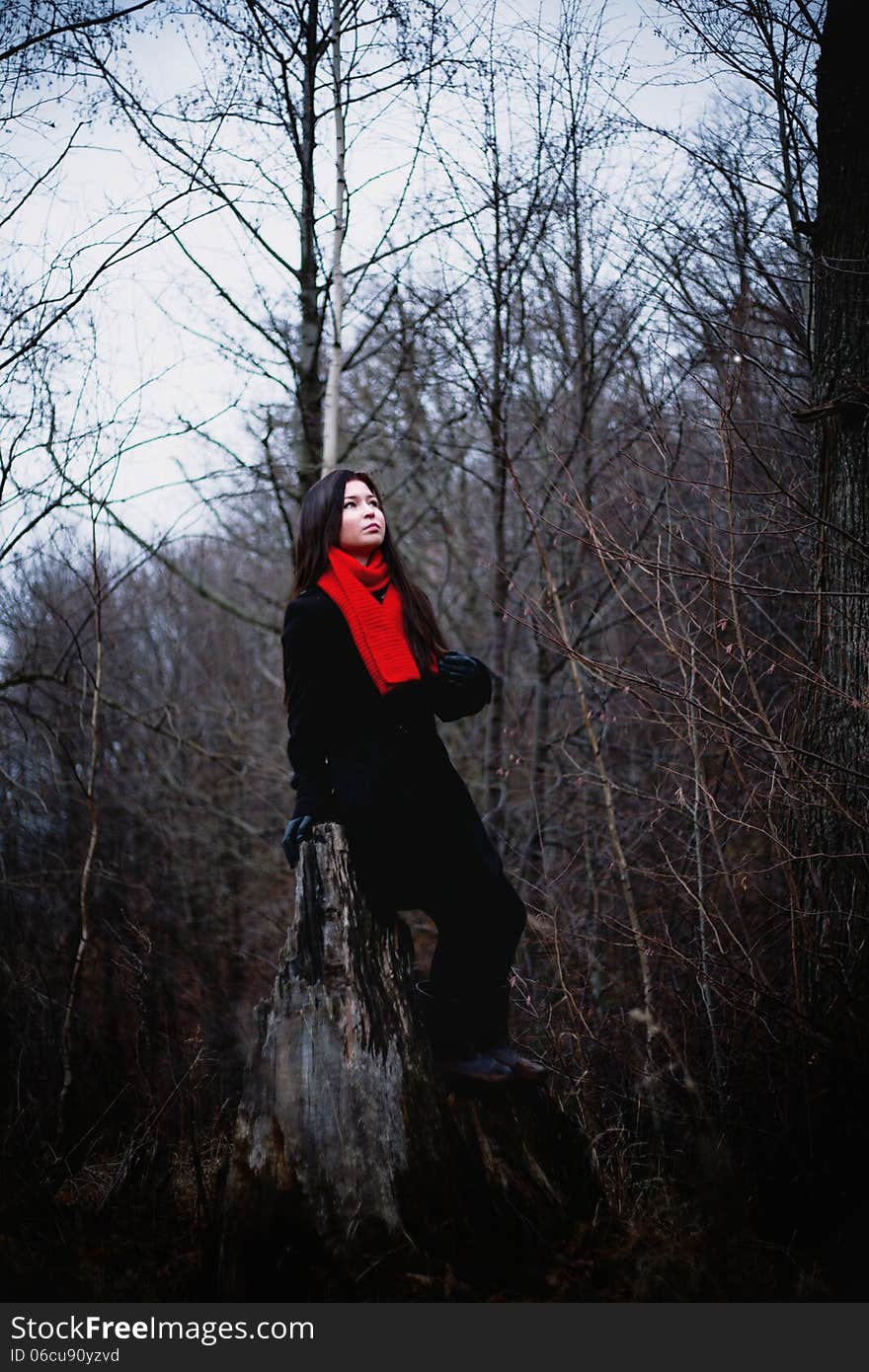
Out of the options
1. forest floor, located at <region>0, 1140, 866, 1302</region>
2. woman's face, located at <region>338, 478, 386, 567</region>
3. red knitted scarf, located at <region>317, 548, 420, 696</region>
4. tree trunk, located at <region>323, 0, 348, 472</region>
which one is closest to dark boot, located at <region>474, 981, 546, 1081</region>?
forest floor, located at <region>0, 1140, 866, 1302</region>

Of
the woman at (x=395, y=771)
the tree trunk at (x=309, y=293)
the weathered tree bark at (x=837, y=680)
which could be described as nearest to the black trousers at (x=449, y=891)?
the woman at (x=395, y=771)

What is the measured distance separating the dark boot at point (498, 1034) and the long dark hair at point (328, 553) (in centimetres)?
113

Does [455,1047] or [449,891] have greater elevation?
[449,891]

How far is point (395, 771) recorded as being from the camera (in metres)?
3.31

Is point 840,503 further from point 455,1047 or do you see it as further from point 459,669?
point 455,1047

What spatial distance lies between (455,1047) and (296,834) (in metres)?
0.88

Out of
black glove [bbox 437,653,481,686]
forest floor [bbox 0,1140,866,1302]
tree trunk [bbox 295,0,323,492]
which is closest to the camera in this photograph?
forest floor [bbox 0,1140,866,1302]

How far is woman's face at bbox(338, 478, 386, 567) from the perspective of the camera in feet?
11.2

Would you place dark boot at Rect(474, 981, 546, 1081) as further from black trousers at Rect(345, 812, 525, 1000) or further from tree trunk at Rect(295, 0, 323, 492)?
tree trunk at Rect(295, 0, 323, 492)

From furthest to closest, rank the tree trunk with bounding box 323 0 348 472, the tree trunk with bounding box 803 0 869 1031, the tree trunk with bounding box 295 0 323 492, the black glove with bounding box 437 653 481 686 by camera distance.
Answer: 1. the tree trunk with bounding box 295 0 323 492
2. the tree trunk with bounding box 323 0 348 472
3. the tree trunk with bounding box 803 0 869 1031
4. the black glove with bounding box 437 653 481 686

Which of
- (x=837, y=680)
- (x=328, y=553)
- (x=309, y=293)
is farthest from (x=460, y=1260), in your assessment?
(x=309, y=293)

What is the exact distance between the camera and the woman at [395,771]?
3264 mm

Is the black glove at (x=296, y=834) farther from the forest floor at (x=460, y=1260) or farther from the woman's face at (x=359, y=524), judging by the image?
the forest floor at (x=460, y=1260)
